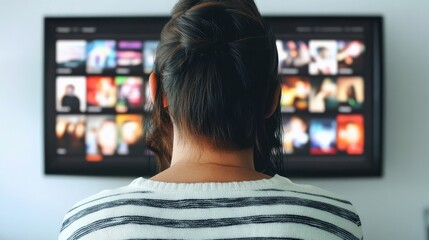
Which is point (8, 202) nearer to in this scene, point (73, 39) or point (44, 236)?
point (44, 236)

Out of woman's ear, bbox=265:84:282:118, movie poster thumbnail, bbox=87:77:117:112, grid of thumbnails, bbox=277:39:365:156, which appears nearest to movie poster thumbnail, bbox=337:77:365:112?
grid of thumbnails, bbox=277:39:365:156

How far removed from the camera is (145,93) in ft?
8.82

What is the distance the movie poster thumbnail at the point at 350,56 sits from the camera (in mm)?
2639

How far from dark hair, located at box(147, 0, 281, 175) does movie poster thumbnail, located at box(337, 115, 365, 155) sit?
1.95m

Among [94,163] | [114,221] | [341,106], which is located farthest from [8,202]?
[114,221]

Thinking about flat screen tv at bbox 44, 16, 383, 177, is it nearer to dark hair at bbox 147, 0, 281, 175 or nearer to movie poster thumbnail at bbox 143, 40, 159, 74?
movie poster thumbnail at bbox 143, 40, 159, 74

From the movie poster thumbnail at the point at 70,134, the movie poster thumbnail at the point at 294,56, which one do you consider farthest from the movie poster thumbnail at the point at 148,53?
the movie poster thumbnail at the point at 294,56

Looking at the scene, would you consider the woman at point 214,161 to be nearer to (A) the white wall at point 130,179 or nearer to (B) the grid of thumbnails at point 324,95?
(B) the grid of thumbnails at point 324,95

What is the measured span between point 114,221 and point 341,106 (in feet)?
6.83

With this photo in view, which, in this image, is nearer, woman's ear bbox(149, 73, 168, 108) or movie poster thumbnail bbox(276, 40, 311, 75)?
woman's ear bbox(149, 73, 168, 108)

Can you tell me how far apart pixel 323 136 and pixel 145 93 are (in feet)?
2.68

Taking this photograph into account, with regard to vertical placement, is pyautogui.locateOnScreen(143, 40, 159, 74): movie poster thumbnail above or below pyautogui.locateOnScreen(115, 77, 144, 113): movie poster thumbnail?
above

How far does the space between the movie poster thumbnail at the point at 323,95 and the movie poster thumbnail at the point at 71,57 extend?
103 cm

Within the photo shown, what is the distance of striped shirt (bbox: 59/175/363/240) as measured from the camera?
67cm
